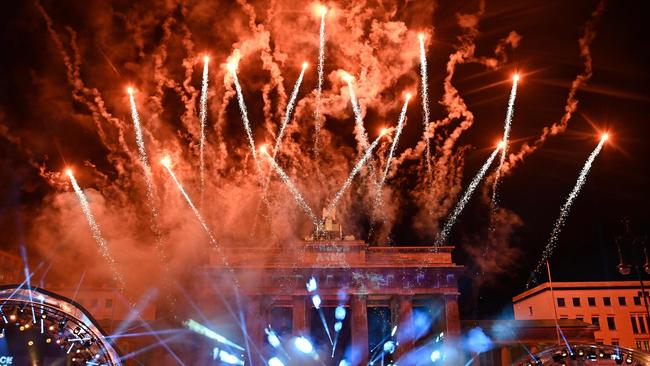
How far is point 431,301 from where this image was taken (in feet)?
117

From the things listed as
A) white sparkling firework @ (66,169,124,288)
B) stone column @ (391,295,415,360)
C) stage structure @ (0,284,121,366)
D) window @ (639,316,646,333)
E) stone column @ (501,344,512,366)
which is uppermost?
white sparkling firework @ (66,169,124,288)

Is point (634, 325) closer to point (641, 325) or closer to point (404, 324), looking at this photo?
point (641, 325)

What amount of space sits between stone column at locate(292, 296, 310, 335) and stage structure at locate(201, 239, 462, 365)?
0.07m

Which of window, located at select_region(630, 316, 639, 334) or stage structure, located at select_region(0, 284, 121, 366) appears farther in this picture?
window, located at select_region(630, 316, 639, 334)

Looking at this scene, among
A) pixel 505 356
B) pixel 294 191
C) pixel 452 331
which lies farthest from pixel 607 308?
pixel 294 191

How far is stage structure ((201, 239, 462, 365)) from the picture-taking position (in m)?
33.1

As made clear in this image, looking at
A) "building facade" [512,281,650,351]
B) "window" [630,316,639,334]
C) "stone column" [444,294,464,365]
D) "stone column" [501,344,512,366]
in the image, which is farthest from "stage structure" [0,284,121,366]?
"window" [630,316,639,334]

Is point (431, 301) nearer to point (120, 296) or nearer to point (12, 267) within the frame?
point (120, 296)

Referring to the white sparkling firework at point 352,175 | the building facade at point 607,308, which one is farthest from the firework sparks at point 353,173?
the building facade at point 607,308

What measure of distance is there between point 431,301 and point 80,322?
1048 inches

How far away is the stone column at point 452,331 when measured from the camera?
31297 millimetres

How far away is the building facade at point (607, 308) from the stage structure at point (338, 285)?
21.4 meters

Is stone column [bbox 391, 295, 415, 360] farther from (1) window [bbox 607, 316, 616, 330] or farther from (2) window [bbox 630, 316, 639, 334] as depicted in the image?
(2) window [bbox 630, 316, 639, 334]

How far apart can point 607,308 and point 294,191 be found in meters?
39.7
